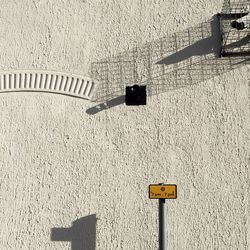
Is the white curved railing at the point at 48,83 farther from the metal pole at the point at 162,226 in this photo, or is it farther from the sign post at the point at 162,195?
the metal pole at the point at 162,226

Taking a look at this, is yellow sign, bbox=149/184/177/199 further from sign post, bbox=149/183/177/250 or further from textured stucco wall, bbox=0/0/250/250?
textured stucco wall, bbox=0/0/250/250

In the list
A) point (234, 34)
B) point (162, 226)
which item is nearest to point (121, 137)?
point (162, 226)

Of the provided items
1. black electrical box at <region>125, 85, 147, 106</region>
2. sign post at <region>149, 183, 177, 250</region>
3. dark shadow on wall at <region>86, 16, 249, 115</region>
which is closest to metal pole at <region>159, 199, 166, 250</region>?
sign post at <region>149, 183, 177, 250</region>

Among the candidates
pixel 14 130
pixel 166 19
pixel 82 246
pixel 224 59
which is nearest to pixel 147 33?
pixel 166 19

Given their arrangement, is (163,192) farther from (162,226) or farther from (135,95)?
(135,95)

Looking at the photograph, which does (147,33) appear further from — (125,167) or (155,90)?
(125,167)
